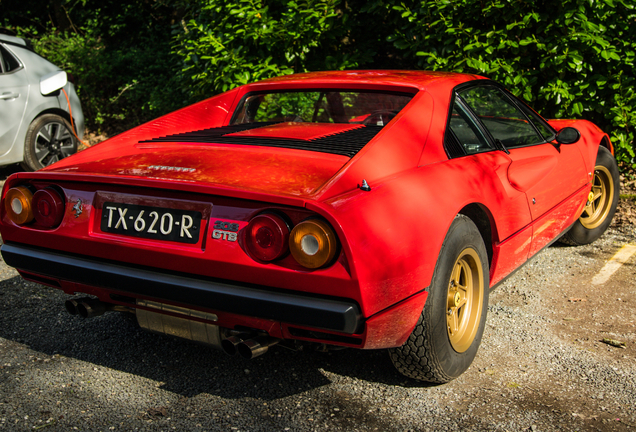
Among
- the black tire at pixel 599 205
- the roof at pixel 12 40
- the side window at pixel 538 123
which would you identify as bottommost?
the black tire at pixel 599 205

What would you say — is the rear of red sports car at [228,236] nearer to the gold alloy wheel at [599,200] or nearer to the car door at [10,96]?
the gold alloy wheel at [599,200]

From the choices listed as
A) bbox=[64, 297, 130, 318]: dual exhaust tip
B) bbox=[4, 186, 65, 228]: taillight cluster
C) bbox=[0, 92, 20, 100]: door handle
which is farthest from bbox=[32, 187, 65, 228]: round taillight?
bbox=[0, 92, 20, 100]: door handle

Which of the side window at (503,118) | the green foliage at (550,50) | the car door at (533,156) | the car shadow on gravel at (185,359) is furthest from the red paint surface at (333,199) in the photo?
the green foliage at (550,50)

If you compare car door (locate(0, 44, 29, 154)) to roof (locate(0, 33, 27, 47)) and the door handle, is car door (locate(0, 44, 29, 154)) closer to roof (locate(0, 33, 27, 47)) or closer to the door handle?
the door handle

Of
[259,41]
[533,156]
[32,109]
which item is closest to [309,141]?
[533,156]

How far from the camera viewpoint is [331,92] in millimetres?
3193

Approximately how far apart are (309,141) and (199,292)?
0.91 meters

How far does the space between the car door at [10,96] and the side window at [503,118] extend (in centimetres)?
526

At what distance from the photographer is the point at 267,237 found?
6.56ft

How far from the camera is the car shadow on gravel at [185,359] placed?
8.45 ft

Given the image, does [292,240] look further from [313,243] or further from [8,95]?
[8,95]

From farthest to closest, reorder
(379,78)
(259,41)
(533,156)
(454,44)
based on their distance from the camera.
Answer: (259,41)
(454,44)
(533,156)
(379,78)

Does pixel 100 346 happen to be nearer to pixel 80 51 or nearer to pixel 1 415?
pixel 1 415

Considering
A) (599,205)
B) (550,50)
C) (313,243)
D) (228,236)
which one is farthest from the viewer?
(550,50)
